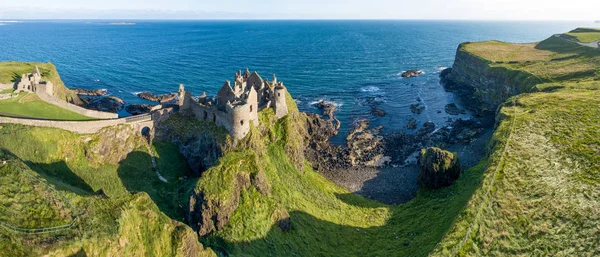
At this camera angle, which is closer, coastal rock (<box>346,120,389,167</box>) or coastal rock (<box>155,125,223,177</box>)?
coastal rock (<box>155,125,223,177</box>)

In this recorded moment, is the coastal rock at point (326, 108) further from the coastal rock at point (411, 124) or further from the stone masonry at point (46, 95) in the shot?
the stone masonry at point (46, 95)

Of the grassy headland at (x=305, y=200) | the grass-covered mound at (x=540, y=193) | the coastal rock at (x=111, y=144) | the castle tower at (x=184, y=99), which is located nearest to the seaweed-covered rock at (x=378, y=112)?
the grassy headland at (x=305, y=200)

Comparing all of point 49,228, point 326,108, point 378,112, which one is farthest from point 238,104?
point 378,112

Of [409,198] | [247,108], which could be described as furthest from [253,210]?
[409,198]

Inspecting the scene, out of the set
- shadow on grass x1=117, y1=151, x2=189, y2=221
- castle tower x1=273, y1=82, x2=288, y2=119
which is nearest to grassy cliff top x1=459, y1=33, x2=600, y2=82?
castle tower x1=273, y1=82, x2=288, y2=119

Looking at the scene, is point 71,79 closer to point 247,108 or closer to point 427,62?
point 247,108

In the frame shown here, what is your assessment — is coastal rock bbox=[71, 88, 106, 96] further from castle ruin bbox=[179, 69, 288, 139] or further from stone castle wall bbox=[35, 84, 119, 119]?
castle ruin bbox=[179, 69, 288, 139]
